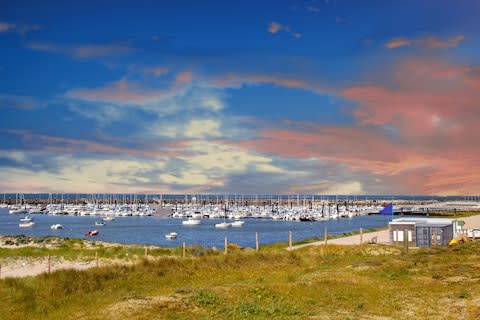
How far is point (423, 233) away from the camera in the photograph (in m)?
47.1

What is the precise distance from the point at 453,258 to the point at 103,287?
23093mm

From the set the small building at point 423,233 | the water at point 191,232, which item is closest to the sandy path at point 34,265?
the small building at point 423,233

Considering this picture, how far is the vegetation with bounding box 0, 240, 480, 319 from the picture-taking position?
762 inches

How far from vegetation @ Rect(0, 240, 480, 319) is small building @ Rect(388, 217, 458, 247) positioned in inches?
363

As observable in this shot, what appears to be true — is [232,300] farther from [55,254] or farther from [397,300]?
[55,254]

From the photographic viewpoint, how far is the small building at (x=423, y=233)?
46812mm

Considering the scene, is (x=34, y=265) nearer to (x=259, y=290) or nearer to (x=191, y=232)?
(x=259, y=290)

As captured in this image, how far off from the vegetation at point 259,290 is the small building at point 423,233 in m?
9.23

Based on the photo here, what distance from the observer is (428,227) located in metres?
47.0

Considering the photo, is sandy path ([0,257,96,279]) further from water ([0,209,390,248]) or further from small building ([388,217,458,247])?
water ([0,209,390,248])

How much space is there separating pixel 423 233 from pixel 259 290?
96.2 feet

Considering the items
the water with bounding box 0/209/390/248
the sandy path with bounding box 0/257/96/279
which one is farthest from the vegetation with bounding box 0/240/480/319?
the water with bounding box 0/209/390/248

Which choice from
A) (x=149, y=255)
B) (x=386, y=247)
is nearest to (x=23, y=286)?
(x=149, y=255)

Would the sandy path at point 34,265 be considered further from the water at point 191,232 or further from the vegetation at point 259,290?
the water at point 191,232
